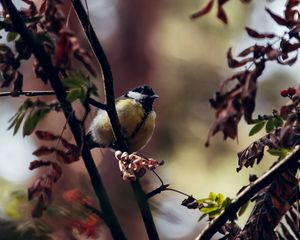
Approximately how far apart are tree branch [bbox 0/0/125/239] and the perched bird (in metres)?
2.38

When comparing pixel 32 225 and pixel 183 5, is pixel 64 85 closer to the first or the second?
pixel 32 225

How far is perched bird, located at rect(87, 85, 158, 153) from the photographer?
4203mm

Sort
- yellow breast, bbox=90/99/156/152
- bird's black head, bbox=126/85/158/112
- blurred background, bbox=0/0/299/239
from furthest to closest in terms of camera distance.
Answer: blurred background, bbox=0/0/299/239 < bird's black head, bbox=126/85/158/112 < yellow breast, bbox=90/99/156/152

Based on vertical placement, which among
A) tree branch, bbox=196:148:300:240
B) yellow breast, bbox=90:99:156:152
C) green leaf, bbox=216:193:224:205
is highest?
yellow breast, bbox=90:99:156:152

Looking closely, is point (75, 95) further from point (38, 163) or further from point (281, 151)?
point (281, 151)

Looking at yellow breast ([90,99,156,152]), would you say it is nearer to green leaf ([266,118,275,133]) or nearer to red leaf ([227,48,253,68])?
green leaf ([266,118,275,133])

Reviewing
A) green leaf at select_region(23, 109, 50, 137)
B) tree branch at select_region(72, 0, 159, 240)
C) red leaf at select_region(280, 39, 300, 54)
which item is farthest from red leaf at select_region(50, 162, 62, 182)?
red leaf at select_region(280, 39, 300, 54)

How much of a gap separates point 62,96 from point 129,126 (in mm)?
2693

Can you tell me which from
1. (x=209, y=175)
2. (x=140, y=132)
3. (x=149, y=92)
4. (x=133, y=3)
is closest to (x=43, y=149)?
(x=140, y=132)

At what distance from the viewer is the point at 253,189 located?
152 cm

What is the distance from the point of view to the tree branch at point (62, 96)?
1.53 m

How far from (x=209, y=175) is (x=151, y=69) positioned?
1.60 meters

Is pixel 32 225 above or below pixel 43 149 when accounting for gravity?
below

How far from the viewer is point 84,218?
1.76 m
